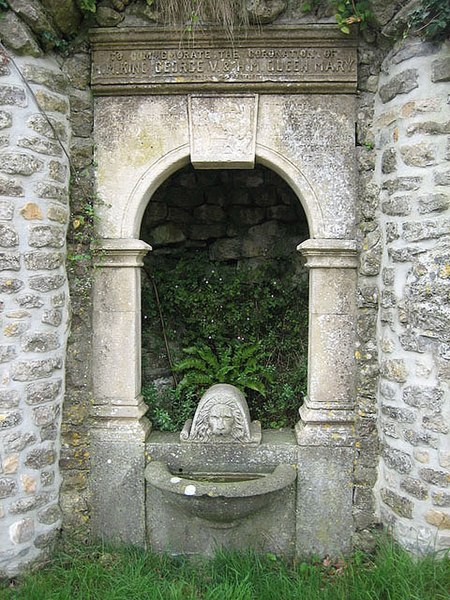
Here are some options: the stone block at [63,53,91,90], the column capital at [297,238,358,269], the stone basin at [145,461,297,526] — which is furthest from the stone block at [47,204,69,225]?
the stone basin at [145,461,297,526]

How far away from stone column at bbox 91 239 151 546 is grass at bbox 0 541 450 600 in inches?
9.1

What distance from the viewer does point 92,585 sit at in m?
2.93

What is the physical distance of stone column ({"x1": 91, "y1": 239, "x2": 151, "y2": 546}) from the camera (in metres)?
3.30

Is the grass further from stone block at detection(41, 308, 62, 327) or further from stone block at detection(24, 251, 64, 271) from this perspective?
stone block at detection(24, 251, 64, 271)

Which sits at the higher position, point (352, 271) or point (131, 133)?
point (131, 133)

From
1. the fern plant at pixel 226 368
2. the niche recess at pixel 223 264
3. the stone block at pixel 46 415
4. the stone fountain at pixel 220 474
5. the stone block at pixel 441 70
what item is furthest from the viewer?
the niche recess at pixel 223 264

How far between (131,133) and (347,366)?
2157 millimetres

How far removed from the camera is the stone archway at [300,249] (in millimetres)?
3211

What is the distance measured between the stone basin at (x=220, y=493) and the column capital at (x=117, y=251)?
1.41m

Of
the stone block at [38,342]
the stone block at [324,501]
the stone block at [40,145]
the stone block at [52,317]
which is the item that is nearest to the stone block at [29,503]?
the stone block at [38,342]

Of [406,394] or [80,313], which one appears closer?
[406,394]

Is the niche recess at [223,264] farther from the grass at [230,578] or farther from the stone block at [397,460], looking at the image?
the grass at [230,578]

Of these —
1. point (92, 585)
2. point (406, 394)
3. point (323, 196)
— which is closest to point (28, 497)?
point (92, 585)

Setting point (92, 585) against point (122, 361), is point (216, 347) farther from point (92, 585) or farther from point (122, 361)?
point (92, 585)
